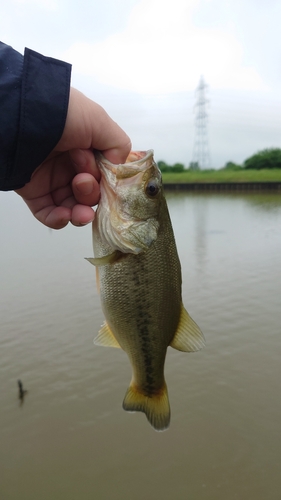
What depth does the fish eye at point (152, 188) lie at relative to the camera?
87.8 inches

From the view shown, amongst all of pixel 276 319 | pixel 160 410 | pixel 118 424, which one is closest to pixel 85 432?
pixel 118 424

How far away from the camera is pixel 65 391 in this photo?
6.26 meters

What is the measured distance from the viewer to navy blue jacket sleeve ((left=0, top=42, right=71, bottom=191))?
1.89 m

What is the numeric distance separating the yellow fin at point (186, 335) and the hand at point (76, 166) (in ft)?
2.60

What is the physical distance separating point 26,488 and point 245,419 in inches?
109

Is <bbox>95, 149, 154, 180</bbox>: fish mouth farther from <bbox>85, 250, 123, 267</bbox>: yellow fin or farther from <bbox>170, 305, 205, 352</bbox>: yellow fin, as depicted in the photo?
<bbox>170, 305, 205, 352</bbox>: yellow fin

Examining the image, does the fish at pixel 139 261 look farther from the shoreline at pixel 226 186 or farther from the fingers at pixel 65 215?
the shoreline at pixel 226 186

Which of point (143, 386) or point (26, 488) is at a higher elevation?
point (143, 386)

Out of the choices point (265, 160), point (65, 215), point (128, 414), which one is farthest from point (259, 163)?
point (65, 215)

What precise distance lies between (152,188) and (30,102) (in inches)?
29.3

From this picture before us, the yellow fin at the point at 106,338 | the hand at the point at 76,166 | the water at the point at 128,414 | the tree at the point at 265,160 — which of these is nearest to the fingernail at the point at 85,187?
the hand at the point at 76,166

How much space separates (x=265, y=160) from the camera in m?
61.1

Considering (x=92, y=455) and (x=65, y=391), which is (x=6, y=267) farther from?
(x=92, y=455)

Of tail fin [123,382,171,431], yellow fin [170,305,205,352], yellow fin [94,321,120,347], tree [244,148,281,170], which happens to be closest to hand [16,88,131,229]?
yellow fin [94,321,120,347]
